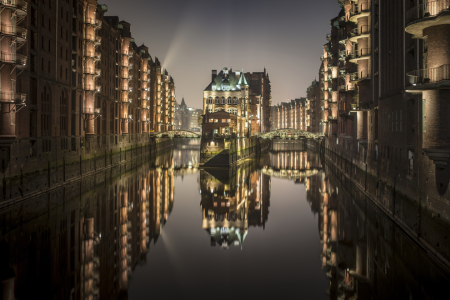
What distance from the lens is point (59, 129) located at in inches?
1427

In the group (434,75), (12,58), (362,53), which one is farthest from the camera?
(362,53)

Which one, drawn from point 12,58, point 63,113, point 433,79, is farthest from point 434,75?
point 63,113

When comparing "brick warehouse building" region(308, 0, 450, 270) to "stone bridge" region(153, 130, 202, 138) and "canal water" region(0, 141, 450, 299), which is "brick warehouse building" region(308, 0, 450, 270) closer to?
"canal water" region(0, 141, 450, 299)

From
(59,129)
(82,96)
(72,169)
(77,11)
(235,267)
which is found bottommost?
(235,267)

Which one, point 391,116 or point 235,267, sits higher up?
point 391,116

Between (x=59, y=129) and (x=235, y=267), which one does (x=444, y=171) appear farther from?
(x=59, y=129)

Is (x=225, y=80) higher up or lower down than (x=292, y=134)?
higher up

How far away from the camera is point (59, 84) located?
120ft

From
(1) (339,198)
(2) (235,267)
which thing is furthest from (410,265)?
(1) (339,198)

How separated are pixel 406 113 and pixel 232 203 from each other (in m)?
15.2

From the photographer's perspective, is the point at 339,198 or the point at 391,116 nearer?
the point at 391,116

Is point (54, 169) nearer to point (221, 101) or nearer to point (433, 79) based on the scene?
point (433, 79)

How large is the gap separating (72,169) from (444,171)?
100 ft

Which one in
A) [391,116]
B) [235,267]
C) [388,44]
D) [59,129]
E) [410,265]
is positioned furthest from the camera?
[59,129]
